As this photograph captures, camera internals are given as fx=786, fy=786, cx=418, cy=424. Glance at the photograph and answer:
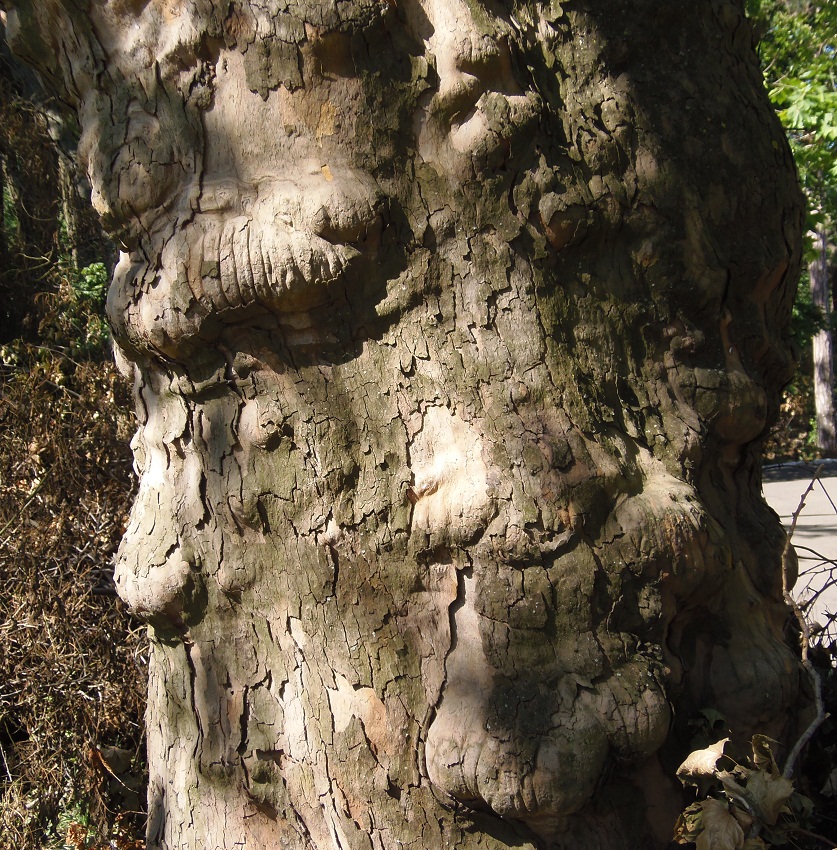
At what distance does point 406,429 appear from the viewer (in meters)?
1.85

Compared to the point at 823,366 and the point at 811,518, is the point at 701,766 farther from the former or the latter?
the point at 823,366

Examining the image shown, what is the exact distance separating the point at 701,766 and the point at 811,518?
9.78 meters

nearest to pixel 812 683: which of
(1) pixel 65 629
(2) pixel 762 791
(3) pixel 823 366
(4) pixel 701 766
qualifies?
(2) pixel 762 791

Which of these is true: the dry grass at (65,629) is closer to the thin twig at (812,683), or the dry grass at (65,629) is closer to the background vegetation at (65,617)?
the background vegetation at (65,617)

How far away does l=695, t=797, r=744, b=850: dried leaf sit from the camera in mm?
1812

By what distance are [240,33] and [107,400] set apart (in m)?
3.02

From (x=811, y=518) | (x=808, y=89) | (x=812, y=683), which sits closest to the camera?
(x=812, y=683)

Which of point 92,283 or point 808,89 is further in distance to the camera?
point 808,89

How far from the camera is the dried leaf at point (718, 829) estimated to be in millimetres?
1812

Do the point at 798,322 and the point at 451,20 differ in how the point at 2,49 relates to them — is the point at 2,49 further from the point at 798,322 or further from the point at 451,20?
the point at 798,322

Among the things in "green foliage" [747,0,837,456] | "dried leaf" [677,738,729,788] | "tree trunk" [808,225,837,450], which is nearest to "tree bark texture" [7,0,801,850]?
"dried leaf" [677,738,729,788]

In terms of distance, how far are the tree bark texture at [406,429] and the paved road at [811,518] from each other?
3118mm

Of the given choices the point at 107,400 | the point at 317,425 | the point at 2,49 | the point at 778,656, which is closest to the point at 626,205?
→ the point at 317,425

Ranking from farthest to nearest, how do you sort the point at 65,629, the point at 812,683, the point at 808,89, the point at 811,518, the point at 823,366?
the point at 823,366 → the point at 811,518 → the point at 808,89 → the point at 65,629 → the point at 812,683
